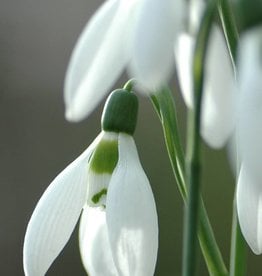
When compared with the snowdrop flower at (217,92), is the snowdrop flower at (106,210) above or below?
below

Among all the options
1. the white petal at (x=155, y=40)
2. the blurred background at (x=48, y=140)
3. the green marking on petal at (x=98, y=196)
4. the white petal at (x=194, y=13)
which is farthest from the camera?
the blurred background at (x=48, y=140)

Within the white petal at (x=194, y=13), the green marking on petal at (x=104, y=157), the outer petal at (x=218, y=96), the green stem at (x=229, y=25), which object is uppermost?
the white petal at (x=194, y=13)

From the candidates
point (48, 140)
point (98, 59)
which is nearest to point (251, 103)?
point (98, 59)

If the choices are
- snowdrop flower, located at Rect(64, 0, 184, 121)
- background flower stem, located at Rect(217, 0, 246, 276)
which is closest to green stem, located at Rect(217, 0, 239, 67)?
background flower stem, located at Rect(217, 0, 246, 276)

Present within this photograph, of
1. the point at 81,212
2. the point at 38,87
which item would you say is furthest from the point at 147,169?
the point at 81,212

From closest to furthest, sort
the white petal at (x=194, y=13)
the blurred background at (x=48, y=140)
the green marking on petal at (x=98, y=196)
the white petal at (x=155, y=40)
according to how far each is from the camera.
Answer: the white petal at (x=155, y=40) < the white petal at (x=194, y=13) < the green marking on petal at (x=98, y=196) < the blurred background at (x=48, y=140)

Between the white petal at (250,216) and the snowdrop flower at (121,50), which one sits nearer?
the snowdrop flower at (121,50)

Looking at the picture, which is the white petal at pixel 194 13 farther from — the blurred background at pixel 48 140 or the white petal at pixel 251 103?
the blurred background at pixel 48 140

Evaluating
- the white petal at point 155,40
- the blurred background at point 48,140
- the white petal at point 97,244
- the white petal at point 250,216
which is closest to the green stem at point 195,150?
the white petal at point 155,40

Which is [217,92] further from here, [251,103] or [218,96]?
[251,103]
